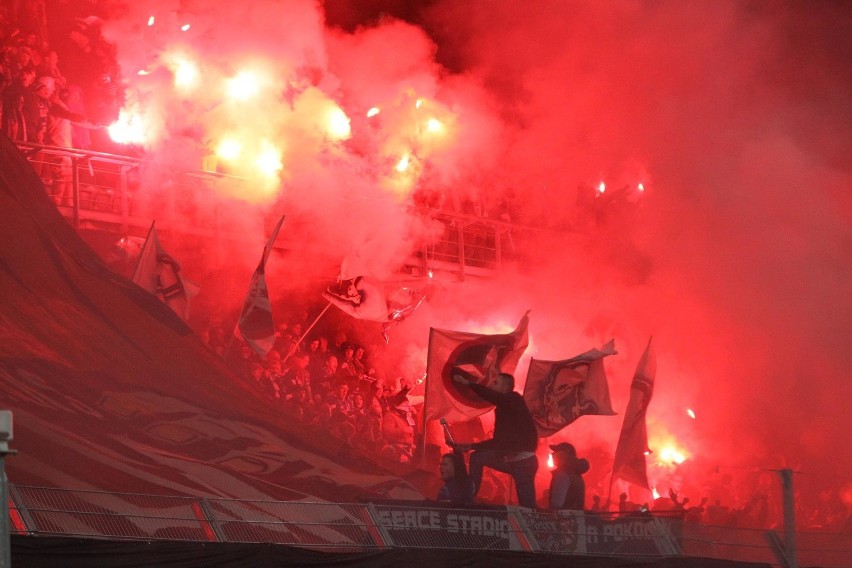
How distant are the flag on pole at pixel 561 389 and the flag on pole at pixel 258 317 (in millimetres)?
2626

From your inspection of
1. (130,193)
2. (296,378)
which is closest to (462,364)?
(296,378)

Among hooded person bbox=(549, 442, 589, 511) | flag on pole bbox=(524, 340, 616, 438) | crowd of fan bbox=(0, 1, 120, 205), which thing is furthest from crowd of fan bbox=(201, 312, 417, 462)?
hooded person bbox=(549, 442, 589, 511)

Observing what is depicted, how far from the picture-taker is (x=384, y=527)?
7168 millimetres

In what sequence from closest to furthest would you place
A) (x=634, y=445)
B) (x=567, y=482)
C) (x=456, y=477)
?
(x=456, y=477)
(x=567, y=482)
(x=634, y=445)

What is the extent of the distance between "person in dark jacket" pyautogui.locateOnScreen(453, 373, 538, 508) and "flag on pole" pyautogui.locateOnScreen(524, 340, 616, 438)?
6.75ft

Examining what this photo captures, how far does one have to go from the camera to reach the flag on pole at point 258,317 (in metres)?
11.3

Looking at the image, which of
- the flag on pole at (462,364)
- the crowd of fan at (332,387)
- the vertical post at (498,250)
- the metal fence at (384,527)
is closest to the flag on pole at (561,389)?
the flag on pole at (462,364)

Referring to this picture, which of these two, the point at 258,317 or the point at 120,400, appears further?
the point at 258,317

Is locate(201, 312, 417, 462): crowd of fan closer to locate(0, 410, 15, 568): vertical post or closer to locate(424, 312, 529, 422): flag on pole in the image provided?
locate(424, 312, 529, 422): flag on pole

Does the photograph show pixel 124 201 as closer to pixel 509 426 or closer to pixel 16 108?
pixel 16 108

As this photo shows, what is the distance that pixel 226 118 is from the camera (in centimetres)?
1578

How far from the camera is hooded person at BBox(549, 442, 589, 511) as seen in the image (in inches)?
352

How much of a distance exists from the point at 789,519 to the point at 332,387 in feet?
23.9

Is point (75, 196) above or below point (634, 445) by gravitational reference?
Result: above
